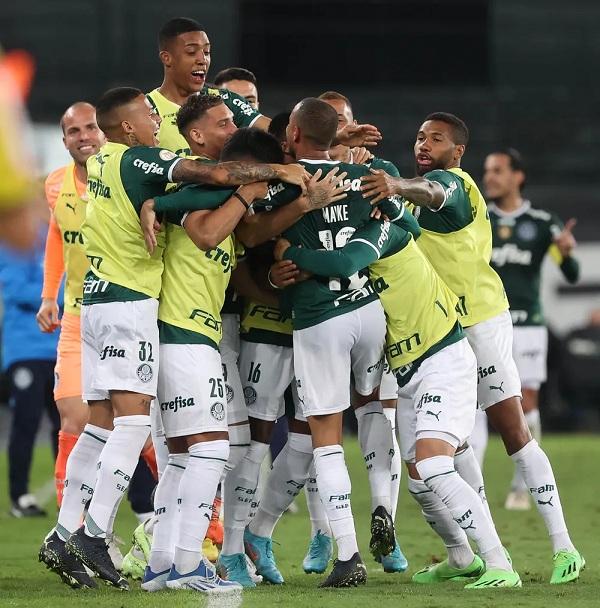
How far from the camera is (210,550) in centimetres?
621

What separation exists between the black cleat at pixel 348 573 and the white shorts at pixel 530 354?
4691mm

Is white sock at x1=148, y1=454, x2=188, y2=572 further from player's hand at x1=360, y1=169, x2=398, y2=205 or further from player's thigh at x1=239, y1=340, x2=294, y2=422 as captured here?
player's hand at x1=360, y1=169, x2=398, y2=205

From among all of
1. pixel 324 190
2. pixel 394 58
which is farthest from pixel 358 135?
pixel 394 58

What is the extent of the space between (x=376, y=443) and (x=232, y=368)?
2.35ft

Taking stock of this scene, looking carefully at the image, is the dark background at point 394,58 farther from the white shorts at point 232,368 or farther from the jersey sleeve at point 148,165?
the jersey sleeve at point 148,165

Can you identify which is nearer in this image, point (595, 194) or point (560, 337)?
point (560, 337)

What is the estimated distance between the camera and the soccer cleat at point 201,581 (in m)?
5.02

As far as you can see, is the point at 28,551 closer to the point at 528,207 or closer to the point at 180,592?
the point at 180,592

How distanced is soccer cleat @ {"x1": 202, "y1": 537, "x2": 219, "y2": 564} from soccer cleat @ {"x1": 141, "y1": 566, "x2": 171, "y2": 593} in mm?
825

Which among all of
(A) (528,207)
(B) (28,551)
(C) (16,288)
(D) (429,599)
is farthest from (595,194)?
(D) (429,599)

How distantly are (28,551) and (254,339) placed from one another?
85.1 inches

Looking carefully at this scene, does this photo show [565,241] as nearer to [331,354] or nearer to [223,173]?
[331,354]

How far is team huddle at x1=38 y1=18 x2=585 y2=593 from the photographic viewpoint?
5.20m

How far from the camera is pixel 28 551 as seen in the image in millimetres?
7074
